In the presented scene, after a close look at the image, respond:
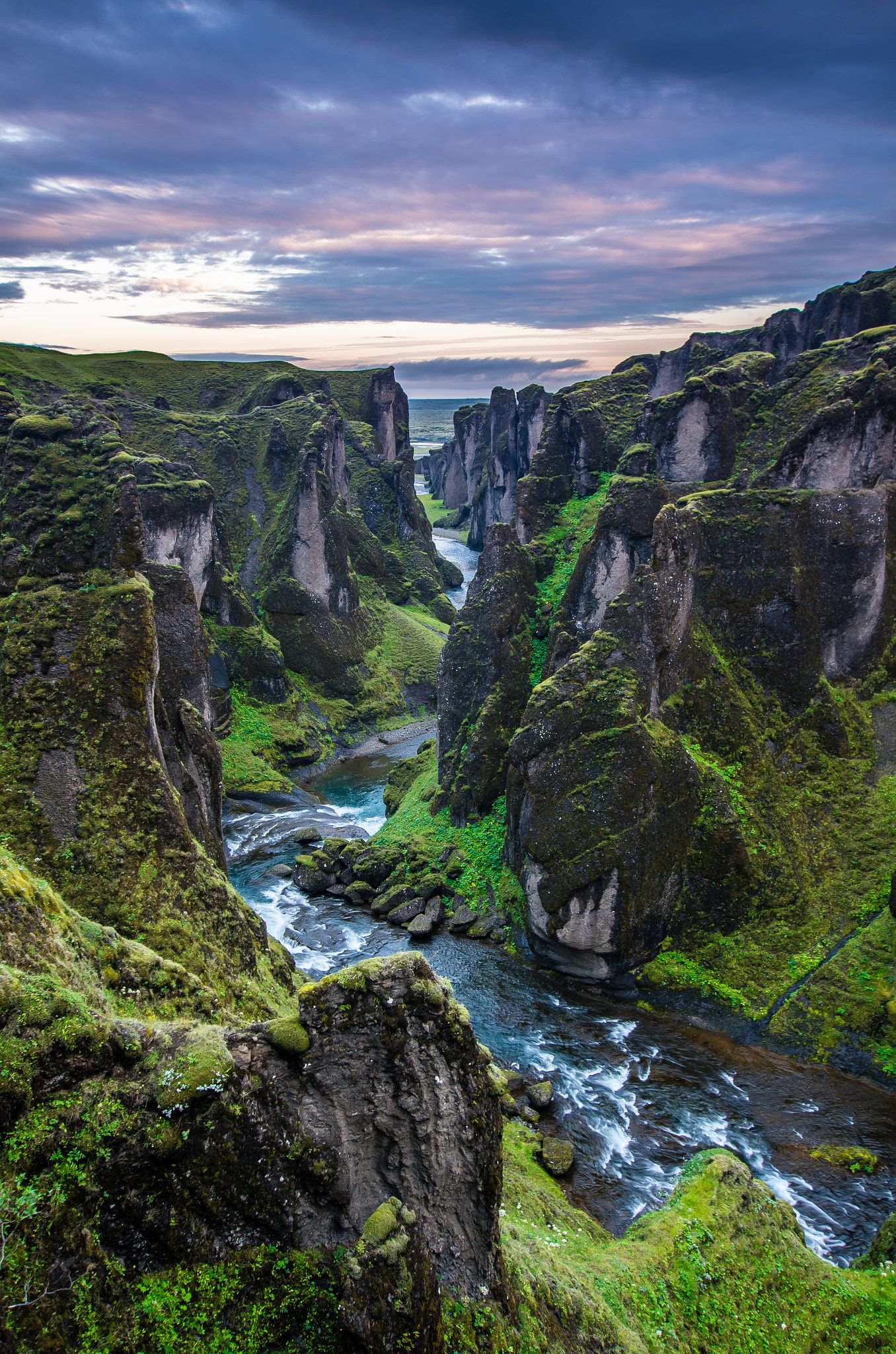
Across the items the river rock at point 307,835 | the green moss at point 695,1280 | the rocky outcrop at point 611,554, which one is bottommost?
the river rock at point 307,835

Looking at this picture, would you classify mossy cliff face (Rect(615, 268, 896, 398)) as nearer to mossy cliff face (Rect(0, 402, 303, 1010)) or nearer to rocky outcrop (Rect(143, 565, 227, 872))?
rocky outcrop (Rect(143, 565, 227, 872))

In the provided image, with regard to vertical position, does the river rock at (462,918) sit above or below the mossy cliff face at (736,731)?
below

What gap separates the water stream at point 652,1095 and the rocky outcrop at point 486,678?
8.97 metres

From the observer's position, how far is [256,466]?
7994cm

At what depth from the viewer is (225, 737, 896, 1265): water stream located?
19.9m

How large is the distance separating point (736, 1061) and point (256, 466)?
72.2 m

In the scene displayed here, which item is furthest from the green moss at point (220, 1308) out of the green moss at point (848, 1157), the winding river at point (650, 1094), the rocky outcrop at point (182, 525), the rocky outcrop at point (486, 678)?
the rocky outcrop at point (182, 525)

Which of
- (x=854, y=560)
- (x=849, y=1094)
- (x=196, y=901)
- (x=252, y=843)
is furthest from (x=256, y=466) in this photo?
(x=849, y=1094)

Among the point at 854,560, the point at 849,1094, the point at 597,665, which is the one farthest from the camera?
the point at 854,560

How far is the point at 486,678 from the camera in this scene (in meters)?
41.1

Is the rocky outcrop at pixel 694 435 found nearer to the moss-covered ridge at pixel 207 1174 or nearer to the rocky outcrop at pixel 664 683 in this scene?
the rocky outcrop at pixel 664 683

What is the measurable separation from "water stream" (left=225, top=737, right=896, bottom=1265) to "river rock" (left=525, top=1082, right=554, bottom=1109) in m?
0.35

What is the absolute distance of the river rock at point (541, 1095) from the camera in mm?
23000

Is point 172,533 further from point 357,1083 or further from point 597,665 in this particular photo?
point 357,1083
